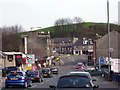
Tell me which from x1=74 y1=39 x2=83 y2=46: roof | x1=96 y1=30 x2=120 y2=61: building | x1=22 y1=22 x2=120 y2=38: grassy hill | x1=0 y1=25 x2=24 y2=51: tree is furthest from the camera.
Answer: x1=74 y1=39 x2=83 y2=46: roof

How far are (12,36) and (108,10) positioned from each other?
5280 centimetres

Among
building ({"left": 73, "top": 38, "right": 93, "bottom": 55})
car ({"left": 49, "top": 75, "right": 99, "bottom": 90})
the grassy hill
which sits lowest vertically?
building ({"left": 73, "top": 38, "right": 93, "bottom": 55})

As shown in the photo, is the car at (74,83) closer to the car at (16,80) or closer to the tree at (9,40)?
the car at (16,80)

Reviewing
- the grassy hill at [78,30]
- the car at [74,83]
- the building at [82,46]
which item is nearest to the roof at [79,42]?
the building at [82,46]

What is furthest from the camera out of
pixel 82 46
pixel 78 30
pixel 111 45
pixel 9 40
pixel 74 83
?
pixel 78 30

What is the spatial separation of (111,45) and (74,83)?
91.5 m

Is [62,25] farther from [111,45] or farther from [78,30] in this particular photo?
[111,45]

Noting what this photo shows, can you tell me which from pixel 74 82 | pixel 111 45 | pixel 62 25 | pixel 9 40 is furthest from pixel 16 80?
pixel 62 25

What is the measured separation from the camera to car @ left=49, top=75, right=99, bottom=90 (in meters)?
15.6

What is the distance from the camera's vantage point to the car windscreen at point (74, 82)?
15.8 m

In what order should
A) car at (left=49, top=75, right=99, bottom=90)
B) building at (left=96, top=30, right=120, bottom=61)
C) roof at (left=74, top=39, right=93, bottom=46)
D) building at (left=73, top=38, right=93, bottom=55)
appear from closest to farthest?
car at (left=49, top=75, right=99, bottom=90), building at (left=96, top=30, right=120, bottom=61), roof at (left=74, top=39, right=93, bottom=46), building at (left=73, top=38, right=93, bottom=55)

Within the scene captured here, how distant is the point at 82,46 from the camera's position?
186m

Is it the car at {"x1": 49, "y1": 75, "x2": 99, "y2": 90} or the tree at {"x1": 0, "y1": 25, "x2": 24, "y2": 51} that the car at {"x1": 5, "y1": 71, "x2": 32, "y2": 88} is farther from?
the tree at {"x1": 0, "y1": 25, "x2": 24, "y2": 51}

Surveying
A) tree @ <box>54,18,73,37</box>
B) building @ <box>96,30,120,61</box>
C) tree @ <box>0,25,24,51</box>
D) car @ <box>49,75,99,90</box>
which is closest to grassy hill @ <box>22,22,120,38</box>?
tree @ <box>54,18,73,37</box>
